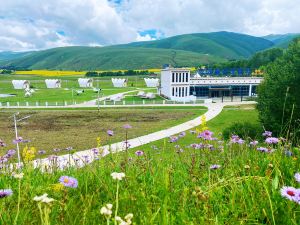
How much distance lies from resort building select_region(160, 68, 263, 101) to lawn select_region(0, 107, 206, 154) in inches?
596

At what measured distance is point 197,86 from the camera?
231 ft

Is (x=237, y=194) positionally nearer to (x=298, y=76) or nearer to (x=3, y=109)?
(x=298, y=76)

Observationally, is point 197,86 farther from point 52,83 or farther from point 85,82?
point 52,83

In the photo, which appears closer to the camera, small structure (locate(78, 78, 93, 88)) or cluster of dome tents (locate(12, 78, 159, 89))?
cluster of dome tents (locate(12, 78, 159, 89))

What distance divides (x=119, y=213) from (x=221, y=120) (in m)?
37.6

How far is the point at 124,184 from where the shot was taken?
11.0ft

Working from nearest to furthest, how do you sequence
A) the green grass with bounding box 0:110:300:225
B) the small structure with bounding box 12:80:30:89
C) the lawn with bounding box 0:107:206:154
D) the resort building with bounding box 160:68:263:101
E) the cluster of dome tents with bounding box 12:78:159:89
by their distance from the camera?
the green grass with bounding box 0:110:300:225
the lawn with bounding box 0:107:206:154
the resort building with bounding box 160:68:263:101
the small structure with bounding box 12:80:30:89
the cluster of dome tents with bounding box 12:78:159:89

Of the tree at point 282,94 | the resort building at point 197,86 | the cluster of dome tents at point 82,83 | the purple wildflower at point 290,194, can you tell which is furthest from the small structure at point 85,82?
the purple wildflower at point 290,194

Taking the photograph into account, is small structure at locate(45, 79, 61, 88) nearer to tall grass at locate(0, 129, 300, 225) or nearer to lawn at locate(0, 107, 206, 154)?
lawn at locate(0, 107, 206, 154)

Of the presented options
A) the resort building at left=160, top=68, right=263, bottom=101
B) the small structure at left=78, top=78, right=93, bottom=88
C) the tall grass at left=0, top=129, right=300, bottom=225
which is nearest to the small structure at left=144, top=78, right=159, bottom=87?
the small structure at left=78, top=78, right=93, bottom=88

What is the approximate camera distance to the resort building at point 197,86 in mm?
66000

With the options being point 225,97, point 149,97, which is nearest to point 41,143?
point 149,97

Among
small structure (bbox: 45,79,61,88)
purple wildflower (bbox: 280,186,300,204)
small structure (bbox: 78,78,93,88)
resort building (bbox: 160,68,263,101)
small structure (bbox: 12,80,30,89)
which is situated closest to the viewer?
purple wildflower (bbox: 280,186,300,204)

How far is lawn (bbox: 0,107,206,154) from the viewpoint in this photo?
27.4 metres
